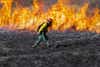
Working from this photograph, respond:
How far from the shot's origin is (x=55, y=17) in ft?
136

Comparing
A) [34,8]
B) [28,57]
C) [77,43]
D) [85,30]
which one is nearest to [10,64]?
[28,57]

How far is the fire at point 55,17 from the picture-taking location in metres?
39.8

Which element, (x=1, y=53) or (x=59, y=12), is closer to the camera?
(x=1, y=53)

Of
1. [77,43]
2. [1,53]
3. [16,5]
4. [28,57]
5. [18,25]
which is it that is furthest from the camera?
[16,5]

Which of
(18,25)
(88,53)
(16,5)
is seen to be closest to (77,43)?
(88,53)

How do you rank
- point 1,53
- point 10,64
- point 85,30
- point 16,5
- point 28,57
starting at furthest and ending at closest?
point 16,5 < point 85,30 < point 1,53 < point 28,57 < point 10,64

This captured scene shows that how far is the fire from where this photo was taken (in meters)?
39.8

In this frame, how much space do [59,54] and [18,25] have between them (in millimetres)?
22197

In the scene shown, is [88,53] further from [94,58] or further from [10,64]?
[10,64]

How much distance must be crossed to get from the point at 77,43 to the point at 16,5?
1989 centimetres

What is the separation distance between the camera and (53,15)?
136 feet

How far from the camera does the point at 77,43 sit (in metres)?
27.1

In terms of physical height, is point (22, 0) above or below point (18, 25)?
above

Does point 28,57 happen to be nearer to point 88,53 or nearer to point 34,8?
point 88,53
